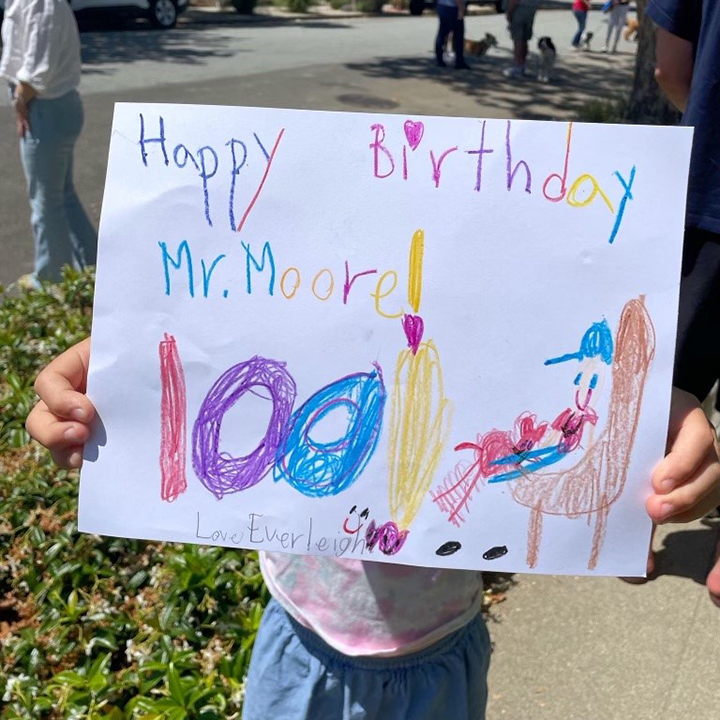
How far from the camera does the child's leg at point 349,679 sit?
1378 mm

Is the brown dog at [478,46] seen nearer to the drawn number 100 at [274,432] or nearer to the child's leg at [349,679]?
the child's leg at [349,679]

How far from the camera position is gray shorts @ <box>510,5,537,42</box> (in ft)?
38.5

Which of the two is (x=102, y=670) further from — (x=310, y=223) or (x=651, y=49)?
(x=651, y=49)

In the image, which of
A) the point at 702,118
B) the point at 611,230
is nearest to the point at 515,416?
the point at 611,230

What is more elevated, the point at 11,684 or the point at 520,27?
the point at 520,27

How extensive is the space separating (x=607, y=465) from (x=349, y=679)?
0.55 m

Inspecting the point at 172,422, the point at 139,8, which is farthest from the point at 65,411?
the point at 139,8

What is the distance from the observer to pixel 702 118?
1940 millimetres

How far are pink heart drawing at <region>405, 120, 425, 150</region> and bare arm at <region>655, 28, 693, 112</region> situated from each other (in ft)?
4.44

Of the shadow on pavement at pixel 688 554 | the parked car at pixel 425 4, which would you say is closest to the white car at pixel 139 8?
the parked car at pixel 425 4

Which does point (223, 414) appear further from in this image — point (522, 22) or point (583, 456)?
point (522, 22)

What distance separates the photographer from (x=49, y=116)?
4371 mm

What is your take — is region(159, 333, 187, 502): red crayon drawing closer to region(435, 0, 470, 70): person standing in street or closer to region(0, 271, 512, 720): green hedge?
region(0, 271, 512, 720): green hedge

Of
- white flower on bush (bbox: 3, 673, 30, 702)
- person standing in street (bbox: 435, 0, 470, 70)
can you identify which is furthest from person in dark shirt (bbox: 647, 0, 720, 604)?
person standing in street (bbox: 435, 0, 470, 70)
